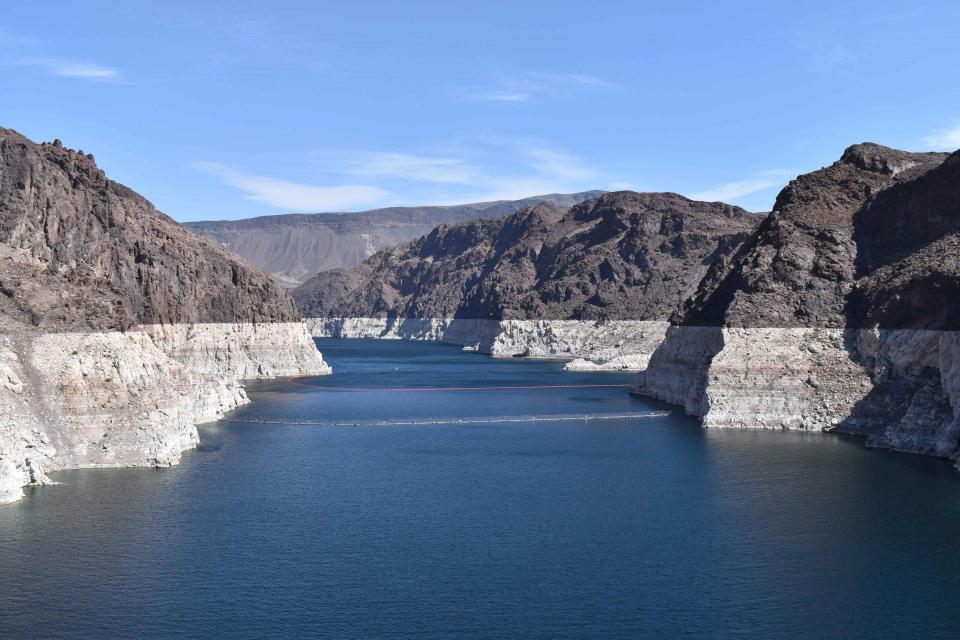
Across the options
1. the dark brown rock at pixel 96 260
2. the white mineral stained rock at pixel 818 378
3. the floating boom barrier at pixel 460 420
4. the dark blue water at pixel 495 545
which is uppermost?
the dark brown rock at pixel 96 260

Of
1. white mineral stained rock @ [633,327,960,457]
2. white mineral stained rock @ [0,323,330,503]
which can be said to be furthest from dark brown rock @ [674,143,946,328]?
white mineral stained rock @ [0,323,330,503]

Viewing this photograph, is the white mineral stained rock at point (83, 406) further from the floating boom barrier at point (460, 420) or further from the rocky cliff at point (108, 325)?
the floating boom barrier at point (460, 420)

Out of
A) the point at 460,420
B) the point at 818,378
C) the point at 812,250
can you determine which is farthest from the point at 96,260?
the point at 818,378

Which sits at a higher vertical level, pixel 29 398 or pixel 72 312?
pixel 72 312

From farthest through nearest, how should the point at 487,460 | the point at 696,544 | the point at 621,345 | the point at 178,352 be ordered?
1. the point at 621,345
2. the point at 178,352
3. the point at 487,460
4. the point at 696,544

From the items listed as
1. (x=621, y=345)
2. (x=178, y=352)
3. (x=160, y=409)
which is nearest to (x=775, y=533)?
(x=160, y=409)

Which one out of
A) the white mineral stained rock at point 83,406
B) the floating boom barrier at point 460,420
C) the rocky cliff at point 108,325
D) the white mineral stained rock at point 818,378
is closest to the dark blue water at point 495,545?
the white mineral stained rock at point 83,406

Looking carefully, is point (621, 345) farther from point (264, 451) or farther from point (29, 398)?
point (29, 398)
